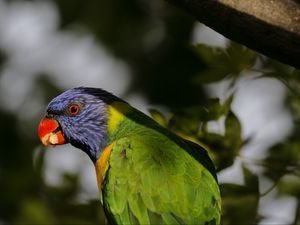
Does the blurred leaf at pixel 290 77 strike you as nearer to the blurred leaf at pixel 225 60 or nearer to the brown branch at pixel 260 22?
the blurred leaf at pixel 225 60

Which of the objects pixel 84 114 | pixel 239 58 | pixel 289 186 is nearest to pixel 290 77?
pixel 239 58

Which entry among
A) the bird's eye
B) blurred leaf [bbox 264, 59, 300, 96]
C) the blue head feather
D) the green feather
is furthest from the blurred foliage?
the bird's eye

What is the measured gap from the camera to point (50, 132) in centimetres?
423

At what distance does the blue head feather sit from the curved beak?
0.03 m

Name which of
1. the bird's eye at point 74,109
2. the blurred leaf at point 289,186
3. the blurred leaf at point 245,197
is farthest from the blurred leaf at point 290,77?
the bird's eye at point 74,109

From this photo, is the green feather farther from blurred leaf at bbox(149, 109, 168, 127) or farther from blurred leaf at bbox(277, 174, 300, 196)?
blurred leaf at bbox(277, 174, 300, 196)

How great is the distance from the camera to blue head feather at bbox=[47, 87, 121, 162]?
164 inches

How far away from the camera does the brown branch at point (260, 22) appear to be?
9.21ft

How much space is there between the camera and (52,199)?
479 centimetres

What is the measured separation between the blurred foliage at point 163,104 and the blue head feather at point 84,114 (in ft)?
1.17

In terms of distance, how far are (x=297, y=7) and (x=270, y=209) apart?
251 cm

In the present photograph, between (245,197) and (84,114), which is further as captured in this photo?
(84,114)

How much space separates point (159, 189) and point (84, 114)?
1.00 metres

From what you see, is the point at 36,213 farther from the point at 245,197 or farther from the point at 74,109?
the point at 245,197
